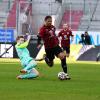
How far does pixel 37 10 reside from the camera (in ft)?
158

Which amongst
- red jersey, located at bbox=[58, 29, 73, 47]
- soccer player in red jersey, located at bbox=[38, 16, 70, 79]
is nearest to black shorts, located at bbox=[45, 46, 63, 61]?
soccer player in red jersey, located at bbox=[38, 16, 70, 79]

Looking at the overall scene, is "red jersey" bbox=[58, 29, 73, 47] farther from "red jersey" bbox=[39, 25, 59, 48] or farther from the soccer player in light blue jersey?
"red jersey" bbox=[39, 25, 59, 48]

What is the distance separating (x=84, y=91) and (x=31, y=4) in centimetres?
3542

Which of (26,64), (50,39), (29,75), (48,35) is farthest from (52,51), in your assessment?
(29,75)

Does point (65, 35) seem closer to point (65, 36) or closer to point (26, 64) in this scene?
point (65, 36)

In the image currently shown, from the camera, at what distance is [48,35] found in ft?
58.6

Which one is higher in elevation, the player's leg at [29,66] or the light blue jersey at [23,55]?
the light blue jersey at [23,55]

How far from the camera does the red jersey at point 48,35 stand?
58.4ft

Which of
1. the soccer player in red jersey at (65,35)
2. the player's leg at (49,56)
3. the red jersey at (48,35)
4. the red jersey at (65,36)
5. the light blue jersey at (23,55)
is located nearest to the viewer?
the red jersey at (48,35)

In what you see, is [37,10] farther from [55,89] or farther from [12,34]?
[55,89]

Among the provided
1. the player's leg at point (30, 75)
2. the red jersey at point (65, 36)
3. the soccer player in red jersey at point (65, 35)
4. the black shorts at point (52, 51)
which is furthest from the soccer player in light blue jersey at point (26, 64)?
the red jersey at point (65, 36)

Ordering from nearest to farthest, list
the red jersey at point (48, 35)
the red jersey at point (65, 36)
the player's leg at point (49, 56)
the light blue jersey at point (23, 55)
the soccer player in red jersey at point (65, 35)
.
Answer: the red jersey at point (48, 35) < the player's leg at point (49, 56) < the light blue jersey at point (23, 55) < the soccer player in red jersey at point (65, 35) < the red jersey at point (65, 36)

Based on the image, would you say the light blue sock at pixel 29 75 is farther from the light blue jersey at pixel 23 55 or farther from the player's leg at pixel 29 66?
the light blue jersey at pixel 23 55

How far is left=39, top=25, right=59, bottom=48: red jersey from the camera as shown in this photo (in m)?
17.8
